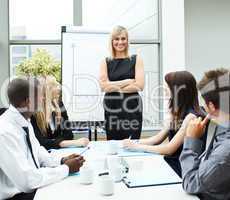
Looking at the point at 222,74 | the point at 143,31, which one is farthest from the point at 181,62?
the point at 222,74

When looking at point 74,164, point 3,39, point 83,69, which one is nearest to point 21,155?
point 74,164

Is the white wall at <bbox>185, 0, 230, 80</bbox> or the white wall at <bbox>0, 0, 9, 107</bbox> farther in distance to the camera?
the white wall at <bbox>185, 0, 230, 80</bbox>

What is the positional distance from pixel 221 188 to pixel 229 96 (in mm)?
387

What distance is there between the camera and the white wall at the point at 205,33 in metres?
4.76

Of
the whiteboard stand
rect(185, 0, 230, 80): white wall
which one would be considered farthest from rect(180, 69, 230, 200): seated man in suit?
rect(185, 0, 230, 80): white wall

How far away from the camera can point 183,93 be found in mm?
2174

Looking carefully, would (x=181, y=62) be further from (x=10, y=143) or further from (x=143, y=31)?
(x=10, y=143)

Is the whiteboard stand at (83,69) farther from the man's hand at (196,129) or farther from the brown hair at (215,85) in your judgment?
the brown hair at (215,85)

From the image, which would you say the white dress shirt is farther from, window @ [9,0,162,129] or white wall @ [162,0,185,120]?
white wall @ [162,0,185,120]

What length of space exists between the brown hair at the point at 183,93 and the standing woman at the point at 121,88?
874 millimetres

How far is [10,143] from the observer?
1.57 m

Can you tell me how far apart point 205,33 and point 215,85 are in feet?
12.0

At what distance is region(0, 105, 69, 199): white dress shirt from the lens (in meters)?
1.52

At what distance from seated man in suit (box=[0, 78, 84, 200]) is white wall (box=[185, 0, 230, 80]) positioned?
3.39 meters
